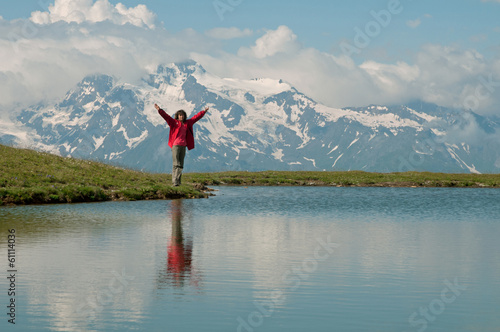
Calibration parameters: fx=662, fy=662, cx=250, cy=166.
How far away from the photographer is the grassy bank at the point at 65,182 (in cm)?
5316

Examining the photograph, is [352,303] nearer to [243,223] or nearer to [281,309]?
[281,309]

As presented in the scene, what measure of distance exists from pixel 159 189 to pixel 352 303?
4763 cm

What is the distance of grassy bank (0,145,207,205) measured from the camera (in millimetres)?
53156

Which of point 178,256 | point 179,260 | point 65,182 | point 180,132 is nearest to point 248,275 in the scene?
point 179,260

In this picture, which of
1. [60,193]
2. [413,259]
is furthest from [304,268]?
[60,193]

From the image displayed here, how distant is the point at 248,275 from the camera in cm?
2245

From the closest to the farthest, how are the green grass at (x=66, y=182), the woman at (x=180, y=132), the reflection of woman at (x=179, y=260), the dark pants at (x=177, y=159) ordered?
the reflection of woman at (x=179, y=260) → the green grass at (x=66, y=182) → the woman at (x=180, y=132) → the dark pants at (x=177, y=159)

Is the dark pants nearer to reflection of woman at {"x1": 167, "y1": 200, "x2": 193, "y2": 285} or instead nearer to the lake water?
the lake water

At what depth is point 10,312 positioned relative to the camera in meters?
16.8

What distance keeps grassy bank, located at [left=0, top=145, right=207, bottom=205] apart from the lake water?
11.2 meters

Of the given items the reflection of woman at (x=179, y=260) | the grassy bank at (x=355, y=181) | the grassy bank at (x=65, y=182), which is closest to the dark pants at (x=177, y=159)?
the grassy bank at (x=65, y=182)

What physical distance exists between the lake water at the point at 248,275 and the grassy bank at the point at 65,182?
1118 centimetres

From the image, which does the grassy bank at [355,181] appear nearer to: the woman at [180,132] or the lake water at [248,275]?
the woman at [180,132]

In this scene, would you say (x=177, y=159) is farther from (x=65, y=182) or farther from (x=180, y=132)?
(x=65, y=182)
